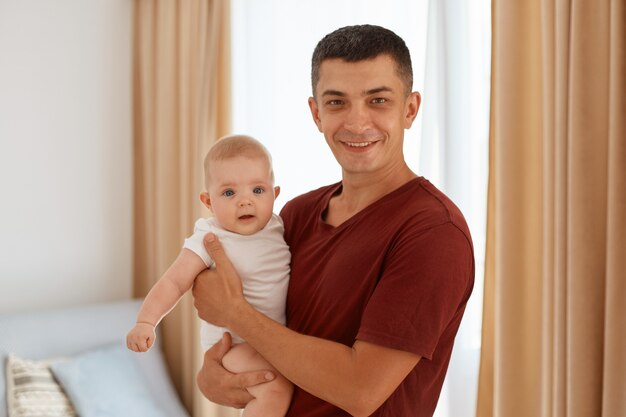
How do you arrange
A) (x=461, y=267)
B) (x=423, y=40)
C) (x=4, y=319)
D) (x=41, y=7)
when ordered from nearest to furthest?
(x=461, y=267), (x=423, y=40), (x=4, y=319), (x=41, y=7)

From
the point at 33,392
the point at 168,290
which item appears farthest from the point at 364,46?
the point at 33,392

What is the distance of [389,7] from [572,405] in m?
1.73

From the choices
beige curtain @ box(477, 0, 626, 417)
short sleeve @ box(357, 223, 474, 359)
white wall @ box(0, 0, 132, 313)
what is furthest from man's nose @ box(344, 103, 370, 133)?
white wall @ box(0, 0, 132, 313)

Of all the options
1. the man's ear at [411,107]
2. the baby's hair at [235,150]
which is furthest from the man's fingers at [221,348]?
the man's ear at [411,107]

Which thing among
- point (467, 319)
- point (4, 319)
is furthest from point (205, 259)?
point (4, 319)

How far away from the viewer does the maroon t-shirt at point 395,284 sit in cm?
129

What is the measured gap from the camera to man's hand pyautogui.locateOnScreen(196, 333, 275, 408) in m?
1.59

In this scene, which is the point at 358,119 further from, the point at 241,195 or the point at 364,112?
the point at 241,195

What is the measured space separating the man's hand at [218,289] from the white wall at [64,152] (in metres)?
2.44

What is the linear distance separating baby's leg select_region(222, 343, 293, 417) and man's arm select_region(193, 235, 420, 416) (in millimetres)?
138

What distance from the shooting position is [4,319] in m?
3.41

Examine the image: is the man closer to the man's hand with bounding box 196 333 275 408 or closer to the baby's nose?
the man's hand with bounding box 196 333 275 408

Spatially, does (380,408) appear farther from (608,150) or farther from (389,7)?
(389,7)

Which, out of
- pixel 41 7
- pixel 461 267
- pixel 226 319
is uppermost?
pixel 41 7
